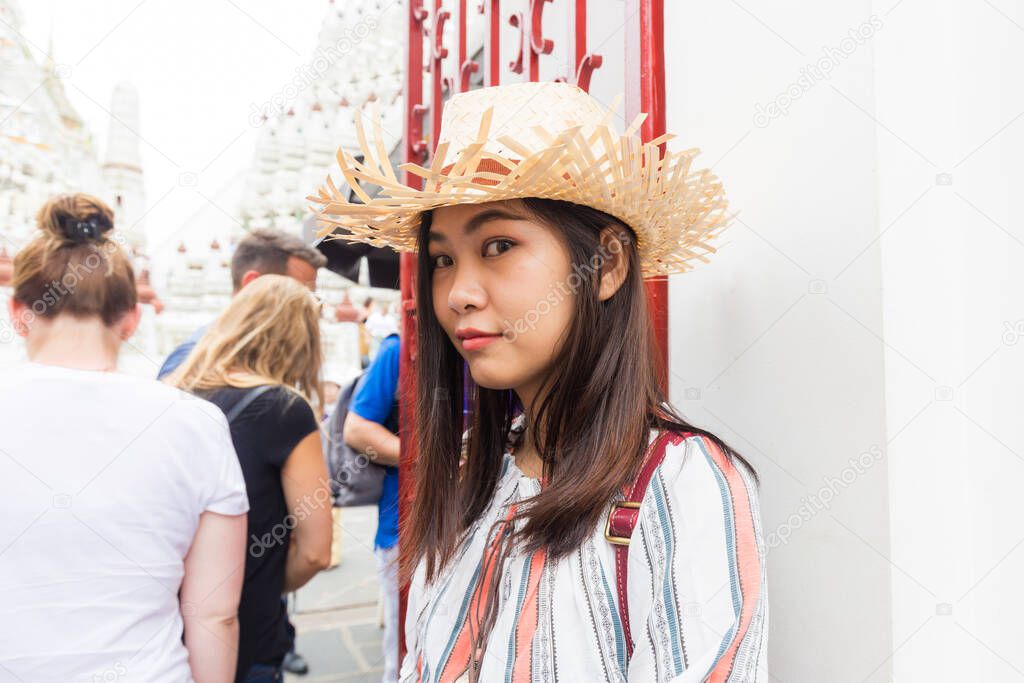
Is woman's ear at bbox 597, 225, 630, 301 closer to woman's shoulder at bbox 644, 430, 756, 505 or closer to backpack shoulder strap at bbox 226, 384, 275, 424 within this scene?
woman's shoulder at bbox 644, 430, 756, 505

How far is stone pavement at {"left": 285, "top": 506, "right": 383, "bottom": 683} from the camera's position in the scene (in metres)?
3.51

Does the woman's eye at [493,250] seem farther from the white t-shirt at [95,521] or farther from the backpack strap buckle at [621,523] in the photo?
the white t-shirt at [95,521]

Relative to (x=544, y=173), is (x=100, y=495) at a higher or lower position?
lower

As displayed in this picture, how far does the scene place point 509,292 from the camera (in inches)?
40.7

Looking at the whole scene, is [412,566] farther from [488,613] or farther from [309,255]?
[309,255]

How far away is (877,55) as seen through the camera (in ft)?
3.26

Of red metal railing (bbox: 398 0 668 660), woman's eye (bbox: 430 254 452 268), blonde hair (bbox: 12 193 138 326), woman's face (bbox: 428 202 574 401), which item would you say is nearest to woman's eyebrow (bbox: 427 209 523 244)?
woman's face (bbox: 428 202 574 401)

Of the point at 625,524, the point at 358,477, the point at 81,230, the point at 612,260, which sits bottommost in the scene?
the point at 358,477

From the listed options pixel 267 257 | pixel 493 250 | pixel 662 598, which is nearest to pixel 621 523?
pixel 662 598

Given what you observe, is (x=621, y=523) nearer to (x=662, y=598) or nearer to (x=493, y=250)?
(x=662, y=598)

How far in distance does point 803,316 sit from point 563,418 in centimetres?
45

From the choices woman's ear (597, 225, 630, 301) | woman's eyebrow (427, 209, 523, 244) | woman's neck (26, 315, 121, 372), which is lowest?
woman's neck (26, 315, 121, 372)

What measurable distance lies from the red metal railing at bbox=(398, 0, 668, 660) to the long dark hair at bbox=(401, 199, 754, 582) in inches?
6.4

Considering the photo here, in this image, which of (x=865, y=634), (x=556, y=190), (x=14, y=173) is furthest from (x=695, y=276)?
(x=14, y=173)
